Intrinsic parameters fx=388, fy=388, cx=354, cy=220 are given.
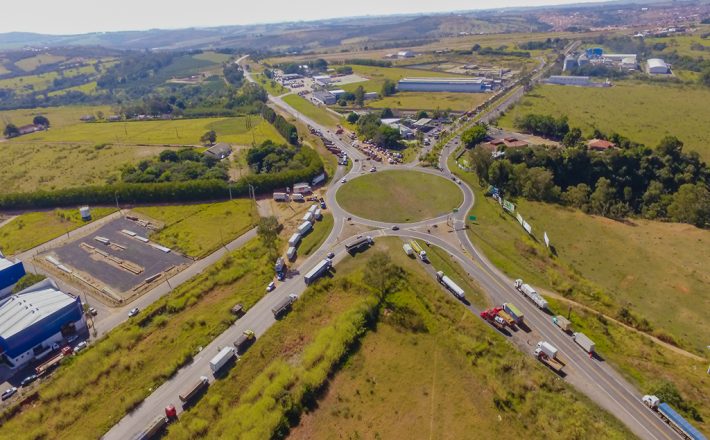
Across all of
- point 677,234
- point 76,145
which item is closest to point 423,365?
point 677,234

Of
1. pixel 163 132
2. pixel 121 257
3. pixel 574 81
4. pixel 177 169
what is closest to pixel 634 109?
pixel 574 81

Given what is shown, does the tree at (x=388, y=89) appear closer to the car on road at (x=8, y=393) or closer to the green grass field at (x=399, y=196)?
the green grass field at (x=399, y=196)

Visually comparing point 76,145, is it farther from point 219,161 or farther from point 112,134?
point 219,161

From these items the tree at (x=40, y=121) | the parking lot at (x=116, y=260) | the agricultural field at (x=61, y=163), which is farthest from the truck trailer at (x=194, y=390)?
the tree at (x=40, y=121)

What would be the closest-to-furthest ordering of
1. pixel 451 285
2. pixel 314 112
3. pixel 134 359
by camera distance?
pixel 134 359 → pixel 451 285 → pixel 314 112

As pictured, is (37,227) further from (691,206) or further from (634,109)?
(634,109)

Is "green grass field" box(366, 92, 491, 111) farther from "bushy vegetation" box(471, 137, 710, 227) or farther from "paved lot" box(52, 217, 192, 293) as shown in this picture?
"paved lot" box(52, 217, 192, 293)
